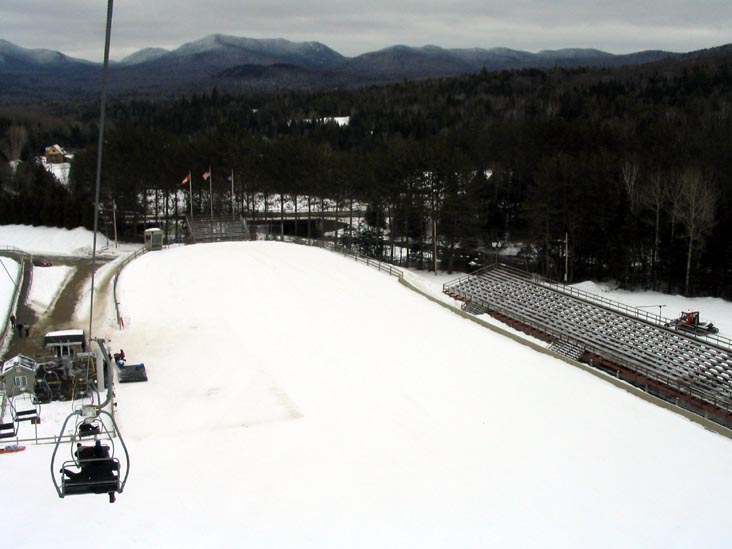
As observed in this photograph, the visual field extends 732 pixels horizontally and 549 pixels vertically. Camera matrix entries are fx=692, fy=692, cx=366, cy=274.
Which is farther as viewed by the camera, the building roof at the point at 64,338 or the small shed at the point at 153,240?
the small shed at the point at 153,240

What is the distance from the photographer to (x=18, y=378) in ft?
67.3

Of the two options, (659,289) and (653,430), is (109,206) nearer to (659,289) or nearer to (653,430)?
(659,289)

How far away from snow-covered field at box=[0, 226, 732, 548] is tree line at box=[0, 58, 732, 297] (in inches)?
740

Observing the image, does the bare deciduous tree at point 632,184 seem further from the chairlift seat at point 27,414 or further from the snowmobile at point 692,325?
the chairlift seat at point 27,414

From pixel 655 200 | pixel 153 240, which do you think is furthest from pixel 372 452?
pixel 153 240

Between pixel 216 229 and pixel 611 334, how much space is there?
107ft

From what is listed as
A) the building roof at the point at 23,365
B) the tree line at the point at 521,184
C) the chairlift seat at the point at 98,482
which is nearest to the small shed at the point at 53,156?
the tree line at the point at 521,184

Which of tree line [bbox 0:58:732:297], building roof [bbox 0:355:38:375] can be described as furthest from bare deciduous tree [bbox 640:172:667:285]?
building roof [bbox 0:355:38:375]

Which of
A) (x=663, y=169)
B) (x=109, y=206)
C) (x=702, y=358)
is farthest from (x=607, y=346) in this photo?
(x=109, y=206)

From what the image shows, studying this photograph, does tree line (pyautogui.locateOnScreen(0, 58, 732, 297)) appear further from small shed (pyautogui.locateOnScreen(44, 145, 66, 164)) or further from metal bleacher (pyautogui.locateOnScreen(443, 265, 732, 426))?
small shed (pyautogui.locateOnScreen(44, 145, 66, 164))

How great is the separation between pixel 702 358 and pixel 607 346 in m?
3.71

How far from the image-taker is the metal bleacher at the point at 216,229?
5091 cm

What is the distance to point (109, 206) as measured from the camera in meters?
61.1

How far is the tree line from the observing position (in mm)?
42312
